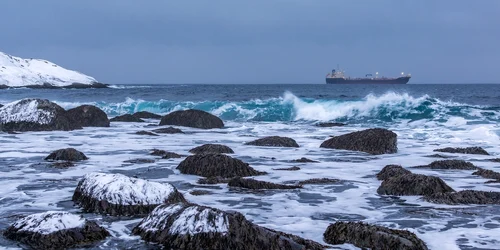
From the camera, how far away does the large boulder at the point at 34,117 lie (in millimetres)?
18766

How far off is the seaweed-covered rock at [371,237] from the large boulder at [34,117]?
1491 centimetres

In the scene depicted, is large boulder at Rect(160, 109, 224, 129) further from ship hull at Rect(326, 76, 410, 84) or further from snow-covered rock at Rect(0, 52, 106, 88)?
ship hull at Rect(326, 76, 410, 84)

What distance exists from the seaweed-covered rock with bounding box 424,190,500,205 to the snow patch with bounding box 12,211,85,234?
4.55 metres

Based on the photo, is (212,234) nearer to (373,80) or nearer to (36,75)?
(36,75)

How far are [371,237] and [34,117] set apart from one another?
15.7 metres

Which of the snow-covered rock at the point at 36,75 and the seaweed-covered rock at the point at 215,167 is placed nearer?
the seaweed-covered rock at the point at 215,167

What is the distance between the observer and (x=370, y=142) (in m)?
14.0

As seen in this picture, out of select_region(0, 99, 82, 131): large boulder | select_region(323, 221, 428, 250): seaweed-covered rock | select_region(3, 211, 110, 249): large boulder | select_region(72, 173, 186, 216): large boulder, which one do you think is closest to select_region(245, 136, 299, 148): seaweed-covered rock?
select_region(0, 99, 82, 131): large boulder

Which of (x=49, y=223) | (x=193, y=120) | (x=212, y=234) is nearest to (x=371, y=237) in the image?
(x=212, y=234)

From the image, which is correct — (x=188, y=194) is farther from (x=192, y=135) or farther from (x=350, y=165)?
(x=192, y=135)

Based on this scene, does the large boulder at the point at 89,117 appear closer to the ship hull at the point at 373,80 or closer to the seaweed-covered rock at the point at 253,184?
the seaweed-covered rock at the point at 253,184

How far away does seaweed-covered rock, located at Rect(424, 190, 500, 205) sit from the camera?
7660mm

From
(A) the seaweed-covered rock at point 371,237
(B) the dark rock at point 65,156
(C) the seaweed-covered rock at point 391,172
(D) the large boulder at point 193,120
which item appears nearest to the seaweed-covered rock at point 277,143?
(B) the dark rock at point 65,156

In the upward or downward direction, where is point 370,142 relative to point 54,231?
downward
